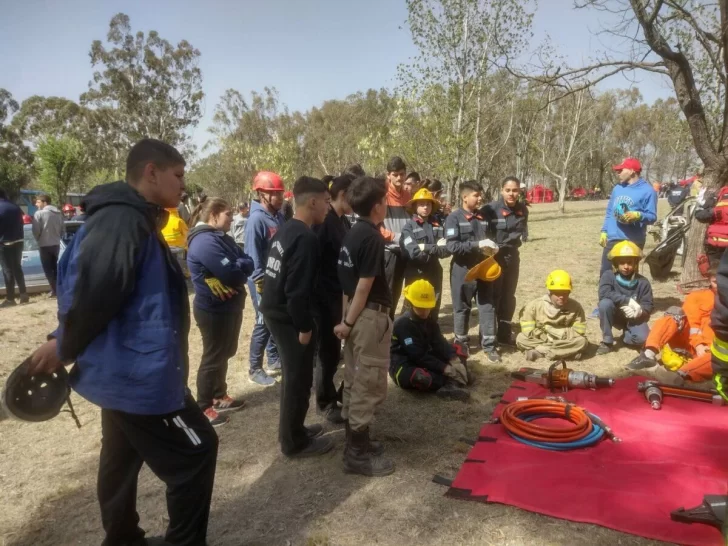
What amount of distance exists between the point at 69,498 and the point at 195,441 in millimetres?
1641

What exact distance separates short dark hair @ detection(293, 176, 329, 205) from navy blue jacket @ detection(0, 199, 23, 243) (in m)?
7.38

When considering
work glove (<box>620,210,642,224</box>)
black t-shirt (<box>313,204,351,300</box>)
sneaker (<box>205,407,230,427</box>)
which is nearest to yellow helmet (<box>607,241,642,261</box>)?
work glove (<box>620,210,642,224</box>)

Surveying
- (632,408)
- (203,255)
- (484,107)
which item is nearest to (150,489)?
(203,255)

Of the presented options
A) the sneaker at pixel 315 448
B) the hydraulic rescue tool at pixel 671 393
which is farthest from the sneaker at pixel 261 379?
the hydraulic rescue tool at pixel 671 393

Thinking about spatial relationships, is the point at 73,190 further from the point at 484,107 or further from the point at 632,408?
the point at 632,408

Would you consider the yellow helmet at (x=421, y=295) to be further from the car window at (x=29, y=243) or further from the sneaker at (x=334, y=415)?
the car window at (x=29, y=243)

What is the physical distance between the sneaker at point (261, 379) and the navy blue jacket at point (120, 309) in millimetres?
2934

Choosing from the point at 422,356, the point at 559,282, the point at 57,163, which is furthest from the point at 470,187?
the point at 57,163

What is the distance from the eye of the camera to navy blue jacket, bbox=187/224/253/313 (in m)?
3.86

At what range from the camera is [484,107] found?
19859 millimetres

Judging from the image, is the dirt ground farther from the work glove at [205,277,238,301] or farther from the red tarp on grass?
the work glove at [205,277,238,301]

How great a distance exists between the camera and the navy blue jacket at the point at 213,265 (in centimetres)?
386

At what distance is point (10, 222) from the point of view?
8398 mm

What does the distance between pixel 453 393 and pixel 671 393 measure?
183 centimetres
